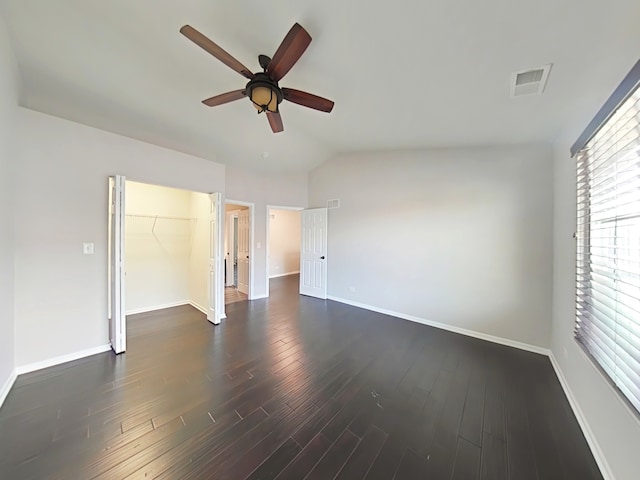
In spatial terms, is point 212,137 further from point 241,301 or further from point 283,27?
point 241,301

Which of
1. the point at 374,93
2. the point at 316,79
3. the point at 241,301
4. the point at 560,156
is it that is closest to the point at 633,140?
the point at 560,156

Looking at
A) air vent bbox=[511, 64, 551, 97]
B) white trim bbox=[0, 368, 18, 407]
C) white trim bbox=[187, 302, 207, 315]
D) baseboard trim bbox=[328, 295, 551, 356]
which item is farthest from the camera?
white trim bbox=[187, 302, 207, 315]

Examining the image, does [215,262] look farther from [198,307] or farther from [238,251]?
[238,251]

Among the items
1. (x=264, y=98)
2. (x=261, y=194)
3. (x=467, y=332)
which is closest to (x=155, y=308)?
(x=261, y=194)

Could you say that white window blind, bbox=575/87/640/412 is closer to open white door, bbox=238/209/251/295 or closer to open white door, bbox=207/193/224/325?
open white door, bbox=207/193/224/325

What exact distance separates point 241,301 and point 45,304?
3.06 meters

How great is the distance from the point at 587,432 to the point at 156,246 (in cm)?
612

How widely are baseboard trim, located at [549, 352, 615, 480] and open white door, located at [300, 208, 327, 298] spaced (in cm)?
395

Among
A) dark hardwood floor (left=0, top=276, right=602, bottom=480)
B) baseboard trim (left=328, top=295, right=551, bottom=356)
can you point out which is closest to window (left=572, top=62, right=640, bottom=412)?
dark hardwood floor (left=0, top=276, right=602, bottom=480)

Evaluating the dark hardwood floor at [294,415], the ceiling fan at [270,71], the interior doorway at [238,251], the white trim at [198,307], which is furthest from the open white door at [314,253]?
the ceiling fan at [270,71]

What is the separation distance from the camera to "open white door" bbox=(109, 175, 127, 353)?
9.23 feet

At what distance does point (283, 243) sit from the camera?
8625 mm

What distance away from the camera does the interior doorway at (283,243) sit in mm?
8289

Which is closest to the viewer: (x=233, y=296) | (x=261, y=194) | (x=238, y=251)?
(x=261, y=194)
